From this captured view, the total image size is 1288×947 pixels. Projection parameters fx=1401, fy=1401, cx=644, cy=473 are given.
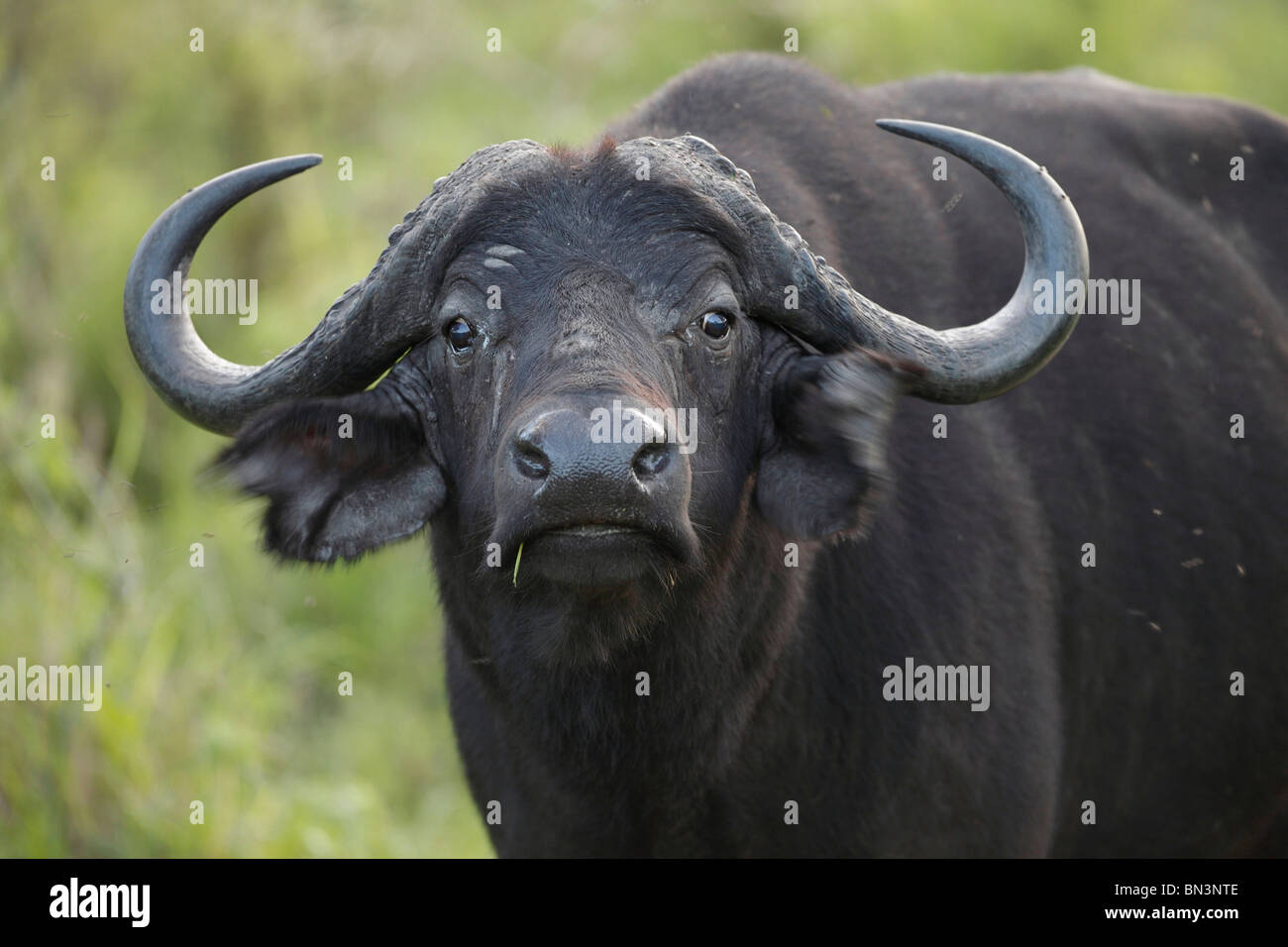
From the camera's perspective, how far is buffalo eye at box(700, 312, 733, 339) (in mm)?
3562

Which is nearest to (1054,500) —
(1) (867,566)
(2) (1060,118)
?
(1) (867,566)

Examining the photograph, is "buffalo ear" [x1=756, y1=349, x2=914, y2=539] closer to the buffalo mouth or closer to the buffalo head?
the buffalo head

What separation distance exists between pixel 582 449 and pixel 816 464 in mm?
893

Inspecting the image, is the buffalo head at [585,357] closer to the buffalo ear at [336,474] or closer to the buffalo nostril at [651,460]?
the buffalo ear at [336,474]

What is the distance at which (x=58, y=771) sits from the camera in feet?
18.7

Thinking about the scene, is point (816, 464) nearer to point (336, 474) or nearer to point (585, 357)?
point (585, 357)

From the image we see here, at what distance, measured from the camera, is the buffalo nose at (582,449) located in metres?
3.00

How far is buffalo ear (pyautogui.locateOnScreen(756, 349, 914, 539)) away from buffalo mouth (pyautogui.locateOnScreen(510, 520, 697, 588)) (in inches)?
17.6

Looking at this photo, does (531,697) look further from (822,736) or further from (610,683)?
(822,736)

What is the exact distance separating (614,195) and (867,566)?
4.40 ft

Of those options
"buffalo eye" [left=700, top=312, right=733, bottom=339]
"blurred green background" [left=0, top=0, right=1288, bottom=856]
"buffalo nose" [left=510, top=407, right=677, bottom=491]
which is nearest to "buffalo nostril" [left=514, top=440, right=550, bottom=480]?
"buffalo nose" [left=510, top=407, right=677, bottom=491]

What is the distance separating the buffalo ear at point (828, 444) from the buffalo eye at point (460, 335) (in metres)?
0.82

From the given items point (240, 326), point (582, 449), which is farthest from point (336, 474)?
point (240, 326)

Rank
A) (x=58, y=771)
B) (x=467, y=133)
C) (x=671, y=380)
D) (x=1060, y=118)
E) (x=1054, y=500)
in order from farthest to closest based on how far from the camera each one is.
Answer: (x=467, y=133) → (x=58, y=771) → (x=1060, y=118) → (x=1054, y=500) → (x=671, y=380)
